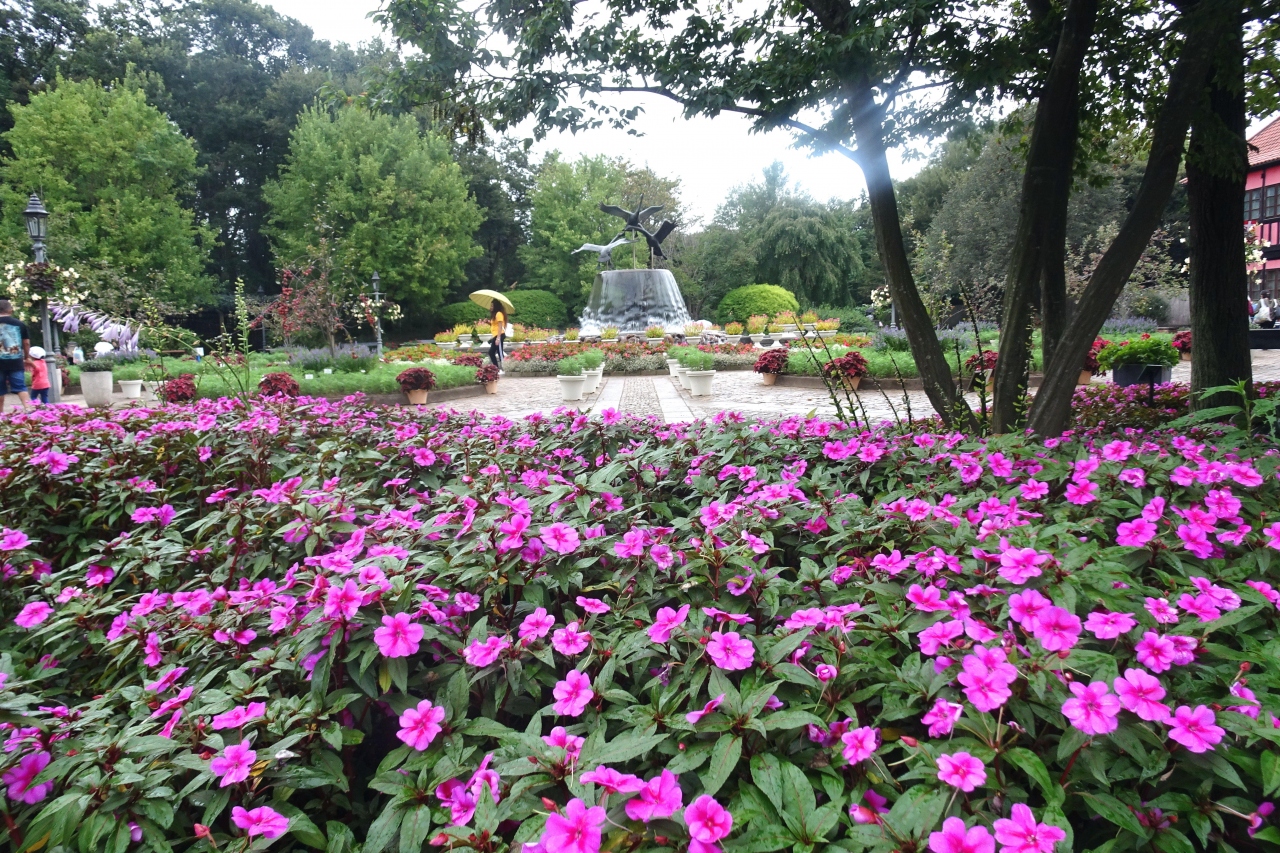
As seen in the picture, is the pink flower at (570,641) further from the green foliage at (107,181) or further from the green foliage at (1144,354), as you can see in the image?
the green foliage at (107,181)

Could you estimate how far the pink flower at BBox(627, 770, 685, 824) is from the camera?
80 centimetres

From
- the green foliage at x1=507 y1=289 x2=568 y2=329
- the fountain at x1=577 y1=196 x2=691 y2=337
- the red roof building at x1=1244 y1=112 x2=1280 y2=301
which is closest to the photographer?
the fountain at x1=577 y1=196 x2=691 y2=337

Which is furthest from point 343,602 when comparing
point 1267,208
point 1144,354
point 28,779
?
point 1267,208

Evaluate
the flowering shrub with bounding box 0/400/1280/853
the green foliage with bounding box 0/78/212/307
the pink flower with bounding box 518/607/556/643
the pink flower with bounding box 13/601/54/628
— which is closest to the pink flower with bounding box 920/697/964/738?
the flowering shrub with bounding box 0/400/1280/853

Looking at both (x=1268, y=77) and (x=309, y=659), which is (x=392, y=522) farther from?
(x=1268, y=77)

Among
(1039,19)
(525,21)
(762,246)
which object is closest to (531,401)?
(525,21)

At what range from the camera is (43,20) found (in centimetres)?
2756

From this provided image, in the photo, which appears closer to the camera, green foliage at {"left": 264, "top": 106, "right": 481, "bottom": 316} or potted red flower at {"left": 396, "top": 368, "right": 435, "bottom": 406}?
potted red flower at {"left": 396, "top": 368, "right": 435, "bottom": 406}

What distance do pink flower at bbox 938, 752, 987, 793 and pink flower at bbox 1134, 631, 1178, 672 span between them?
334 mm

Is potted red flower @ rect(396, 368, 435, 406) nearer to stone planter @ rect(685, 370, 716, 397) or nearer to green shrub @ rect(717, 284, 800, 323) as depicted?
stone planter @ rect(685, 370, 716, 397)

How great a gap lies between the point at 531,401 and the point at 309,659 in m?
9.51

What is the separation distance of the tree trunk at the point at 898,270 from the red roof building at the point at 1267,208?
26.8 m

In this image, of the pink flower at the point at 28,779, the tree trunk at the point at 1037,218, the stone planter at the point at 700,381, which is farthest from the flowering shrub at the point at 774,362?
the pink flower at the point at 28,779

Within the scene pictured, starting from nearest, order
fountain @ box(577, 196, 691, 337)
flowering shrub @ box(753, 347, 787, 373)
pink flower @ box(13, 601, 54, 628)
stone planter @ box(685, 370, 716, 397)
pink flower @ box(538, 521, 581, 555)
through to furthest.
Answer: pink flower @ box(538, 521, 581, 555)
pink flower @ box(13, 601, 54, 628)
stone planter @ box(685, 370, 716, 397)
flowering shrub @ box(753, 347, 787, 373)
fountain @ box(577, 196, 691, 337)
